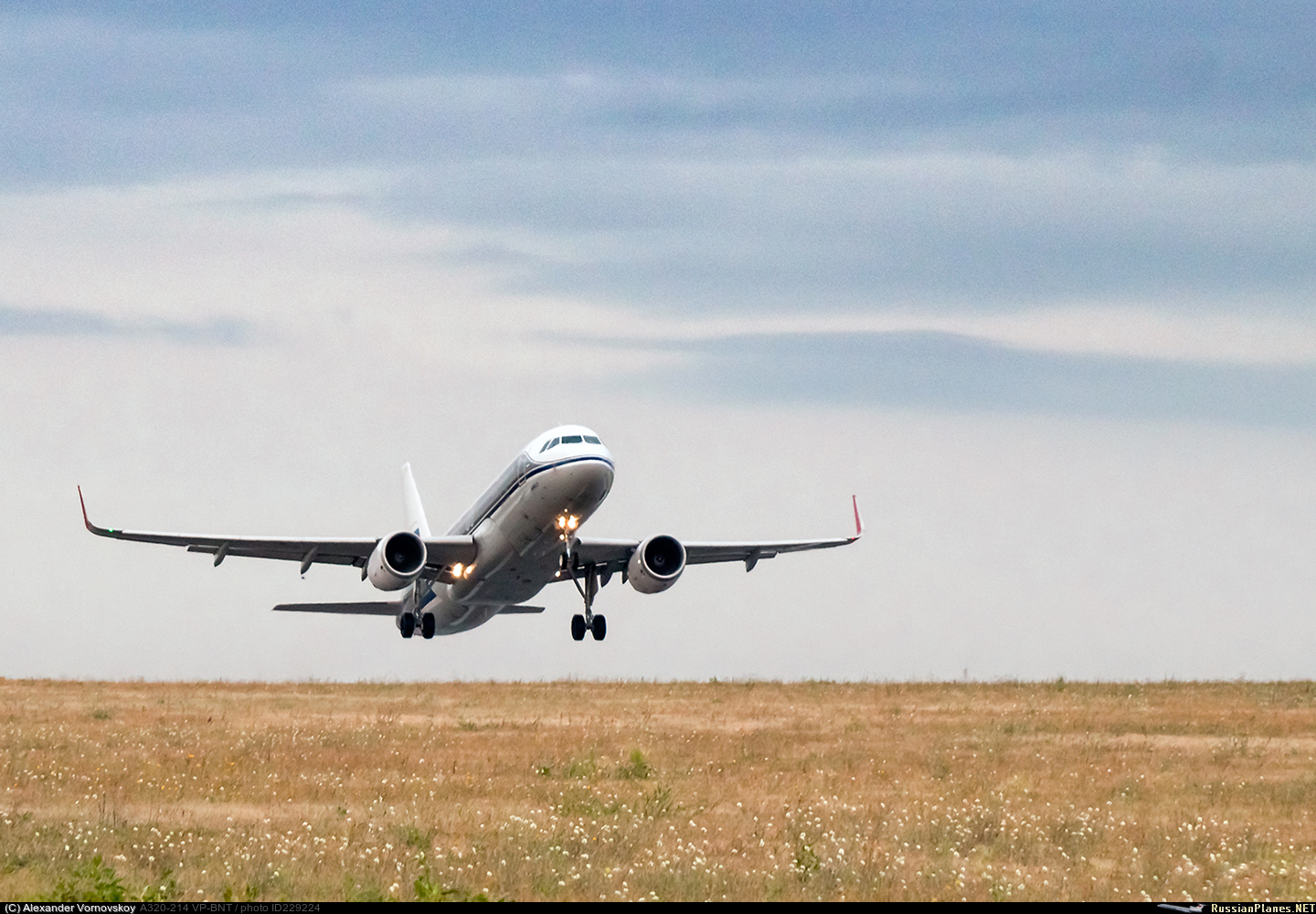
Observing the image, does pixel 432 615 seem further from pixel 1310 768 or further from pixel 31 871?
pixel 31 871

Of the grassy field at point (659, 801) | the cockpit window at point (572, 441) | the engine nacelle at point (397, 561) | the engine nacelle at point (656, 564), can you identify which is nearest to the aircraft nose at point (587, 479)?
the cockpit window at point (572, 441)

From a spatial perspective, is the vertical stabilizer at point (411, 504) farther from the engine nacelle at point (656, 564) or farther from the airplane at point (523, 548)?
the engine nacelle at point (656, 564)

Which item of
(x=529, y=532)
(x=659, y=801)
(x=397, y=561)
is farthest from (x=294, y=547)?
(x=659, y=801)

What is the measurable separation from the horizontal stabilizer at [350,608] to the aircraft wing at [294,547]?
260 inches

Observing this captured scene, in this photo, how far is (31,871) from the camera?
15.5 meters

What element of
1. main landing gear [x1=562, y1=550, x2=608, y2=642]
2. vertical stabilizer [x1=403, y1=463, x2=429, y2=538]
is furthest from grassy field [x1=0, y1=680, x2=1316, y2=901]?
vertical stabilizer [x1=403, y1=463, x2=429, y2=538]

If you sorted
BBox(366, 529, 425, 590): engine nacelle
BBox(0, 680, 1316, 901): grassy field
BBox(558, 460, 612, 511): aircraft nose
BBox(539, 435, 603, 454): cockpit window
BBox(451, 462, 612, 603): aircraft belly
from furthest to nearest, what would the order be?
BBox(366, 529, 425, 590): engine nacelle → BBox(539, 435, 603, 454): cockpit window → BBox(451, 462, 612, 603): aircraft belly → BBox(558, 460, 612, 511): aircraft nose → BBox(0, 680, 1316, 901): grassy field

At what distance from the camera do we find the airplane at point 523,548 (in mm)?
32000

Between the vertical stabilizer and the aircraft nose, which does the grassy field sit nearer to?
the aircraft nose

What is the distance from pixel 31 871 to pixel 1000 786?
13694 millimetres

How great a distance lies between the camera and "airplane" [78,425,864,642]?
32.0 metres

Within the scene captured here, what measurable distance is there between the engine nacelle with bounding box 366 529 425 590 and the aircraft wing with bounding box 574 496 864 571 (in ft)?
12.6

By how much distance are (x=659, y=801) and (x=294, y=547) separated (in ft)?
61.2

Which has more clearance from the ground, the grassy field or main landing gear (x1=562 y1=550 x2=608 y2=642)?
main landing gear (x1=562 y1=550 x2=608 y2=642)
